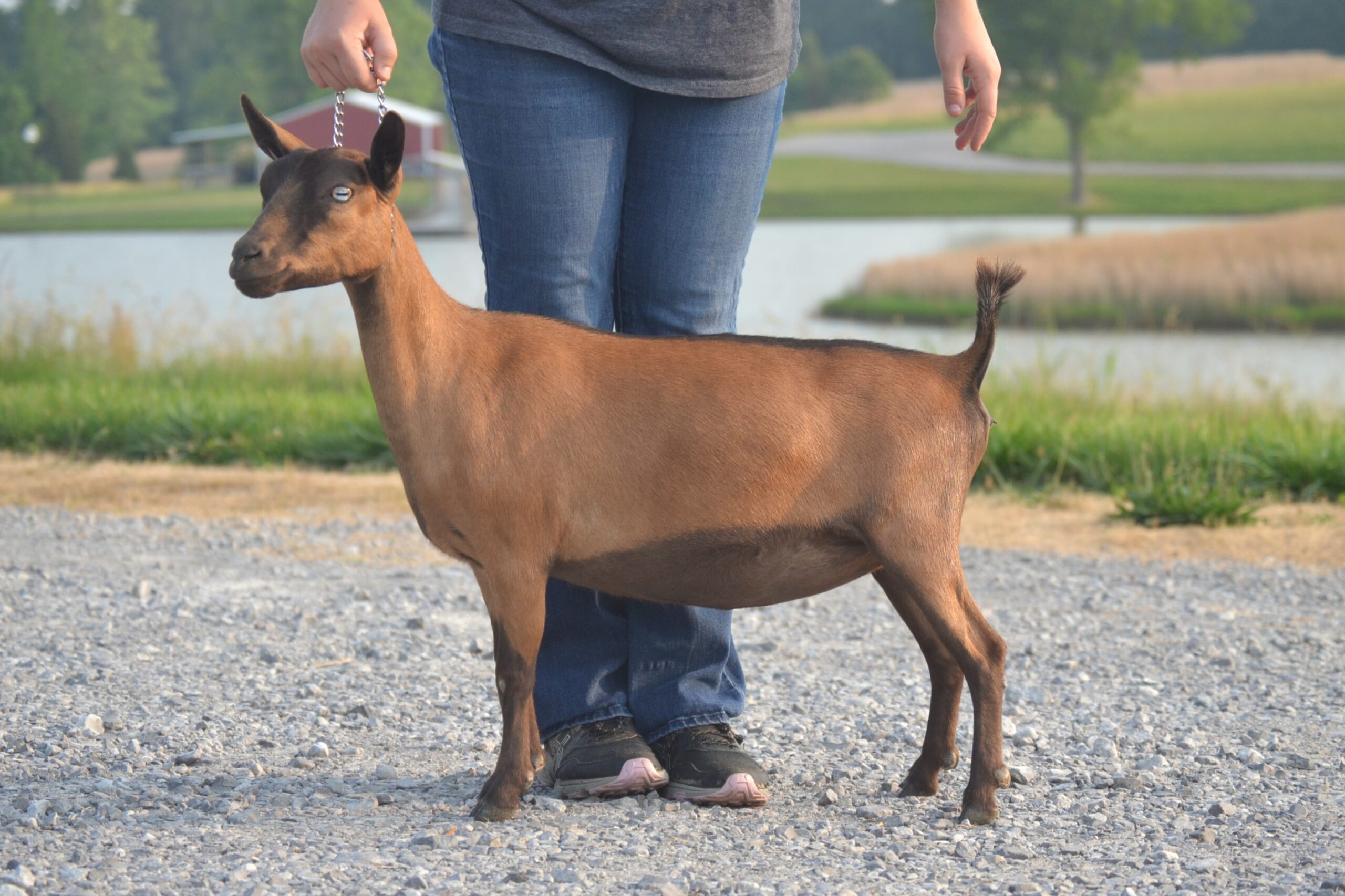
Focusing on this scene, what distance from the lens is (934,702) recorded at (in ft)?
9.80

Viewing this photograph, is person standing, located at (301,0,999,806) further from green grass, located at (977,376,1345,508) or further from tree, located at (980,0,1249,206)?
tree, located at (980,0,1249,206)

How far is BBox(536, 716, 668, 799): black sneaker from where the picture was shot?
9.73ft

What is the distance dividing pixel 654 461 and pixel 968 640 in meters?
0.78

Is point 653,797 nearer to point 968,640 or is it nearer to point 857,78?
point 968,640

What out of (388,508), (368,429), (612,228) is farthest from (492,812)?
(368,429)

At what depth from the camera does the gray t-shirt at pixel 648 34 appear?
2.80 m

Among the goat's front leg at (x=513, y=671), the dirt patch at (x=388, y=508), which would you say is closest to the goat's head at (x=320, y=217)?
the goat's front leg at (x=513, y=671)

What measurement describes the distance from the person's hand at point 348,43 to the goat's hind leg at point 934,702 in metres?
1.56

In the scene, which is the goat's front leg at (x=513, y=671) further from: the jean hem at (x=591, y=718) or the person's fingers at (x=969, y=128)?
the person's fingers at (x=969, y=128)

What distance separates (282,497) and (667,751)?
4.70 meters

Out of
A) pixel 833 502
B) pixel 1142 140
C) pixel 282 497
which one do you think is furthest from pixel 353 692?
pixel 1142 140

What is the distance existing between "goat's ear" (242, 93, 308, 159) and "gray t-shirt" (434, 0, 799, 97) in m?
0.48

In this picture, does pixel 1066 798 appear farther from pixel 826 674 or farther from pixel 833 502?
pixel 826 674

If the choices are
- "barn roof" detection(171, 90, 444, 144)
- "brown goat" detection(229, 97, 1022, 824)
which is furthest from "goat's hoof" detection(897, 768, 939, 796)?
"barn roof" detection(171, 90, 444, 144)
